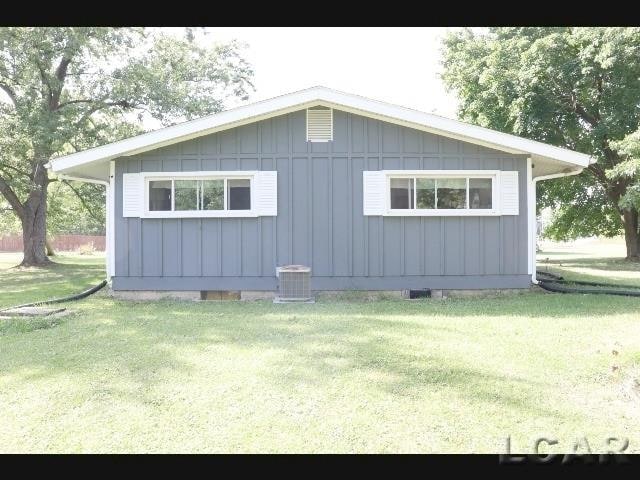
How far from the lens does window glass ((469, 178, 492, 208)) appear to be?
9516 mm

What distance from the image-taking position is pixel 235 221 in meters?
9.44

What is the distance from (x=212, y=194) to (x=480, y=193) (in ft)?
15.9

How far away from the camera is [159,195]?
953 centimetres

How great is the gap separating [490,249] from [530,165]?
1.69 metres

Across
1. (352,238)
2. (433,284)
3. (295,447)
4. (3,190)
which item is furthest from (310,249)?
(3,190)

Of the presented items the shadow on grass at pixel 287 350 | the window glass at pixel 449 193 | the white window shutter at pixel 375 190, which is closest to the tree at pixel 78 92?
the white window shutter at pixel 375 190

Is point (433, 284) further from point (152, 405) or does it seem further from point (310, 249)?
point (152, 405)

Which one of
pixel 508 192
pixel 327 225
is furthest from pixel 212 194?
pixel 508 192

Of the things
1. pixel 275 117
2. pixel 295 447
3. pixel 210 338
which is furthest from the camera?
pixel 275 117

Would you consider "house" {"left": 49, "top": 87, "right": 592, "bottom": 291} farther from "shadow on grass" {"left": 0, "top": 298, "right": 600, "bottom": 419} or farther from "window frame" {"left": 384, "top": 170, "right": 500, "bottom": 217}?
"shadow on grass" {"left": 0, "top": 298, "right": 600, "bottom": 419}

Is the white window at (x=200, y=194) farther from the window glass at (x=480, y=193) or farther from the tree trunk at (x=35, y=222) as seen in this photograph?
the tree trunk at (x=35, y=222)

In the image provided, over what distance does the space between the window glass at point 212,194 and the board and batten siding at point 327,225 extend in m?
0.27

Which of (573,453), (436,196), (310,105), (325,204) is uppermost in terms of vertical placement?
(310,105)

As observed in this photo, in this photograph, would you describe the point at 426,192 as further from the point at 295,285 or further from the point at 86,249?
the point at 86,249
